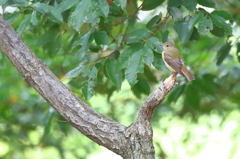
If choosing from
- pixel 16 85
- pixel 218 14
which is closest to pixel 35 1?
A: pixel 218 14

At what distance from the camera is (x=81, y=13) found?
1986 mm

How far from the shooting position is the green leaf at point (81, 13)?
1977mm

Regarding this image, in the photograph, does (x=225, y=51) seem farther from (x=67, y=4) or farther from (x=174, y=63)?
(x=67, y=4)

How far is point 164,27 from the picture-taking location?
2.58 m

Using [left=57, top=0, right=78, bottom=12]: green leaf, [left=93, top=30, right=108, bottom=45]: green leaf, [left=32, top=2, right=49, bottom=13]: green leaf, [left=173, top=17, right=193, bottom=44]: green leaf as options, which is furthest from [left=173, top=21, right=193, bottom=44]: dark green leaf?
[left=32, top=2, right=49, bottom=13]: green leaf

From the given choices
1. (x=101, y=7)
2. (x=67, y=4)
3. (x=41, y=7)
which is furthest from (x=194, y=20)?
(x=41, y=7)

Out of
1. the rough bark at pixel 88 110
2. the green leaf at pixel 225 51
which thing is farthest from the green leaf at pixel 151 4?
the green leaf at pixel 225 51

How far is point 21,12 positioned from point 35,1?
0.12 metres

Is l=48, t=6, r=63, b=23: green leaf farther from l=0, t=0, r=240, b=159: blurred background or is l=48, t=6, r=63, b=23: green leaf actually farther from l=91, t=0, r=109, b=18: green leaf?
l=0, t=0, r=240, b=159: blurred background

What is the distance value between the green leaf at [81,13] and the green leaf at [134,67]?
0.32 meters

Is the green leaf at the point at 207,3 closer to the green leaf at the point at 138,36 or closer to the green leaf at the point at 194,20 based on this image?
the green leaf at the point at 194,20

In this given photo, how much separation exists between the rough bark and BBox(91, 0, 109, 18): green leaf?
0.41 m

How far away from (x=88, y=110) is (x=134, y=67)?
12.7 inches

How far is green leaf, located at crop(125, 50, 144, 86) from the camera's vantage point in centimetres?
202
